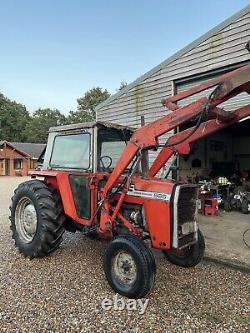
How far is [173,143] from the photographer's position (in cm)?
378

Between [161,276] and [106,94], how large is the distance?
4653 centimetres

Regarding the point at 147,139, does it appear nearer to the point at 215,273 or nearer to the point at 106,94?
the point at 215,273

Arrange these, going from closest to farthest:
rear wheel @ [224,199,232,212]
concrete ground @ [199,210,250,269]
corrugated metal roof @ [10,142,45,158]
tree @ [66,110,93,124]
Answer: concrete ground @ [199,210,250,269], rear wheel @ [224,199,232,212], corrugated metal roof @ [10,142,45,158], tree @ [66,110,93,124]

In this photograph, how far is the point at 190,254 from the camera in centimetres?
405

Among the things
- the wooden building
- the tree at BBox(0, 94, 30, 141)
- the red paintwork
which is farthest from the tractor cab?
the tree at BBox(0, 94, 30, 141)

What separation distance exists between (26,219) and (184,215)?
7.73 feet

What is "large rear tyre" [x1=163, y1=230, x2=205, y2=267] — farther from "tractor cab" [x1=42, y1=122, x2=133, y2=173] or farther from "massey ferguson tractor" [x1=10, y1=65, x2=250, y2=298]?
"tractor cab" [x1=42, y1=122, x2=133, y2=173]

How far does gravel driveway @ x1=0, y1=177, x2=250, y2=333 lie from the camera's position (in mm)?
2779

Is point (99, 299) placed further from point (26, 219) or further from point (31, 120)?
point (31, 120)

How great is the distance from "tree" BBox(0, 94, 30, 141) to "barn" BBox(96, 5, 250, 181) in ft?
162

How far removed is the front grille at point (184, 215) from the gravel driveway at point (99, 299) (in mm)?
554

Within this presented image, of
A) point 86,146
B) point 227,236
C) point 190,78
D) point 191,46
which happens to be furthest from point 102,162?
point 191,46

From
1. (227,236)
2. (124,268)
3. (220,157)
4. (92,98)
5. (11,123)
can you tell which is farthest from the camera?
(11,123)

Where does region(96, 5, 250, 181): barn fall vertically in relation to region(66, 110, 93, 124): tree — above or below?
below
